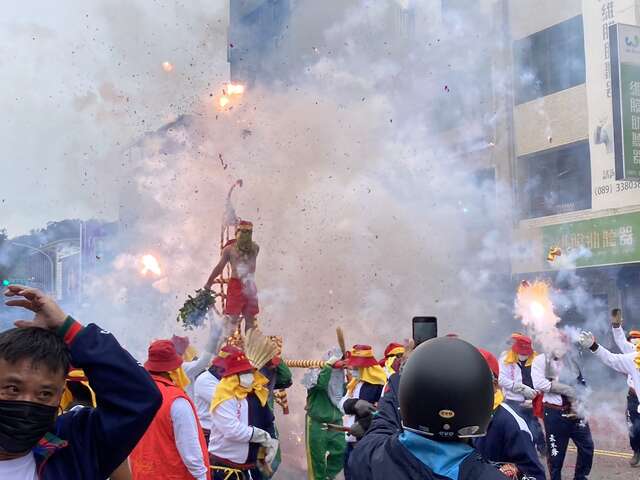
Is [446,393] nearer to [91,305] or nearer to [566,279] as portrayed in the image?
[566,279]

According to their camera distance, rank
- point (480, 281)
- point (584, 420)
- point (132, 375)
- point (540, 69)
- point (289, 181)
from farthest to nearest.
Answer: point (540, 69), point (480, 281), point (289, 181), point (584, 420), point (132, 375)

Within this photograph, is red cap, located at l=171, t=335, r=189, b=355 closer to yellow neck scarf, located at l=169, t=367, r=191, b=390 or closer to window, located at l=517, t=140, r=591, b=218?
yellow neck scarf, located at l=169, t=367, r=191, b=390

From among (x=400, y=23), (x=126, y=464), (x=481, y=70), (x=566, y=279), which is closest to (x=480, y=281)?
(x=566, y=279)

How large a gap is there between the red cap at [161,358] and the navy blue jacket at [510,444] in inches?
78.4

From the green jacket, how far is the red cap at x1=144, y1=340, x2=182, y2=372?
10.5 ft

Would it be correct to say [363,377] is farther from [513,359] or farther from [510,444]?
[510,444]

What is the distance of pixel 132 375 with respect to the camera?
214 centimetres

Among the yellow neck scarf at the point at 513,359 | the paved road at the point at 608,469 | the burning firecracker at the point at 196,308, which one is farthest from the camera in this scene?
the burning firecracker at the point at 196,308

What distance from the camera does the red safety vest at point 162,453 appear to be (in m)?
4.26

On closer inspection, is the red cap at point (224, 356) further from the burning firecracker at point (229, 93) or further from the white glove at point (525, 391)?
the burning firecracker at point (229, 93)

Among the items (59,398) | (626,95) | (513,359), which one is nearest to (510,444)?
(59,398)

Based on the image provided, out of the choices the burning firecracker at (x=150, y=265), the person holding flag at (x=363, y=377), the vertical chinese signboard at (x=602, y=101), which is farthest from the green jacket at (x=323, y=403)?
the vertical chinese signboard at (x=602, y=101)

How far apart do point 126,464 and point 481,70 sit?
717 inches

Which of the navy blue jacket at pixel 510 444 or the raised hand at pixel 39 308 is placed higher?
the raised hand at pixel 39 308
